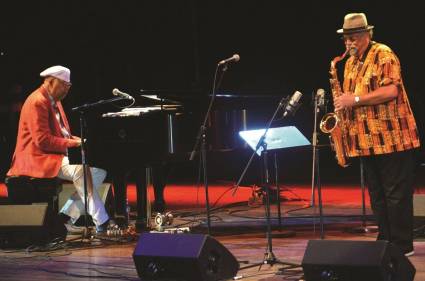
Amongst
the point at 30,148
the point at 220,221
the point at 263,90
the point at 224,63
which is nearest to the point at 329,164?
the point at 263,90

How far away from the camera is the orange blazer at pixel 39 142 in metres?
6.44

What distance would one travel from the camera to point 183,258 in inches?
166

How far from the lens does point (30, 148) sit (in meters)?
6.51

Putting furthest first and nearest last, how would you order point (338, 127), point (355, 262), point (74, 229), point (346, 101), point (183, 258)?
point (74, 229), point (338, 127), point (346, 101), point (183, 258), point (355, 262)

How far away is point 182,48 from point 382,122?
7244 mm

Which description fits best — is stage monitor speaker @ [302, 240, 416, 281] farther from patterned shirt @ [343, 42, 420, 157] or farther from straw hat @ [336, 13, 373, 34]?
straw hat @ [336, 13, 373, 34]

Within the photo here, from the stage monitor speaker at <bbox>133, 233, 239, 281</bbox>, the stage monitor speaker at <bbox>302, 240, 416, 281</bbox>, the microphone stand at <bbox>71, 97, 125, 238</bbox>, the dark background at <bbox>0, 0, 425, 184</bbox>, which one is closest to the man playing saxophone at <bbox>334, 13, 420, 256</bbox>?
the stage monitor speaker at <bbox>302, 240, 416, 281</bbox>

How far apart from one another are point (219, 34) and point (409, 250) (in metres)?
6.97

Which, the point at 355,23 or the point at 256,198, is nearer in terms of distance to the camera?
the point at 355,23

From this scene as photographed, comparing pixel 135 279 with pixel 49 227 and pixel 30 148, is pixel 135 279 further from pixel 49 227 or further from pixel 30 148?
pixel 30 148

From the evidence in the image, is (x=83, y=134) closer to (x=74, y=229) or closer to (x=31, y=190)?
(x=31, y=190)

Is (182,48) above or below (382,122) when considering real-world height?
above

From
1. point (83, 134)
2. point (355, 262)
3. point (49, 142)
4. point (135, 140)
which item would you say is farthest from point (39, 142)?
point (355, 262)

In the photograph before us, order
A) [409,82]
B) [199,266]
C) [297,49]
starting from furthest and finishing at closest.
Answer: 1. [297,49]
2. [409,82]
3. [199,266]
